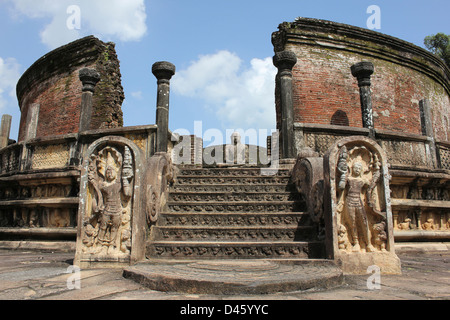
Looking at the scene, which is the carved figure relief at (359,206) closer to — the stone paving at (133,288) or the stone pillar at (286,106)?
the stone paving at (133,288)

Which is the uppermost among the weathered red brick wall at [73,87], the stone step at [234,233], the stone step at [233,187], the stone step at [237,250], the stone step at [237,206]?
the weathered red brick wall at [73,87]

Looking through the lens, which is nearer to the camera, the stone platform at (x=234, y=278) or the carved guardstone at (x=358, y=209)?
the stone platform at (x=234, y=278)

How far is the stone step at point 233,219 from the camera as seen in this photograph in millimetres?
4902

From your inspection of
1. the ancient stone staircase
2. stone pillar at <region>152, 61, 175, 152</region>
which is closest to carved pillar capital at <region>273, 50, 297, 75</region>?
stone pillar at <region>152, 61, 175, 152</region>

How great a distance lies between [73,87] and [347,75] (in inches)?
420

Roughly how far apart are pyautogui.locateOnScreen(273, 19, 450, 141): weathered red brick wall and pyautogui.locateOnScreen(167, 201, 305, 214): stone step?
6715mm

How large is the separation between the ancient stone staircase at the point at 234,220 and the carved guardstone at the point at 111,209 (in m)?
0.39

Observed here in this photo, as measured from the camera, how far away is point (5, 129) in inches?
632

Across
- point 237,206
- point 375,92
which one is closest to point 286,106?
point 237,206

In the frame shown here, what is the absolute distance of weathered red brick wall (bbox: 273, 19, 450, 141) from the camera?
38.9 ft

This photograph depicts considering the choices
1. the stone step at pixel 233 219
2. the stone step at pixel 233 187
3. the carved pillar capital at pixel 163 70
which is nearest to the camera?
the stone step at pixel 233 219

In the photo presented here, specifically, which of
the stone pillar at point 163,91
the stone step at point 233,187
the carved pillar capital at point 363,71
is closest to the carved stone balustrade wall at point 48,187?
the stone pillar at point 163,91

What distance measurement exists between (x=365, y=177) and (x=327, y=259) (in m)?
1.07
